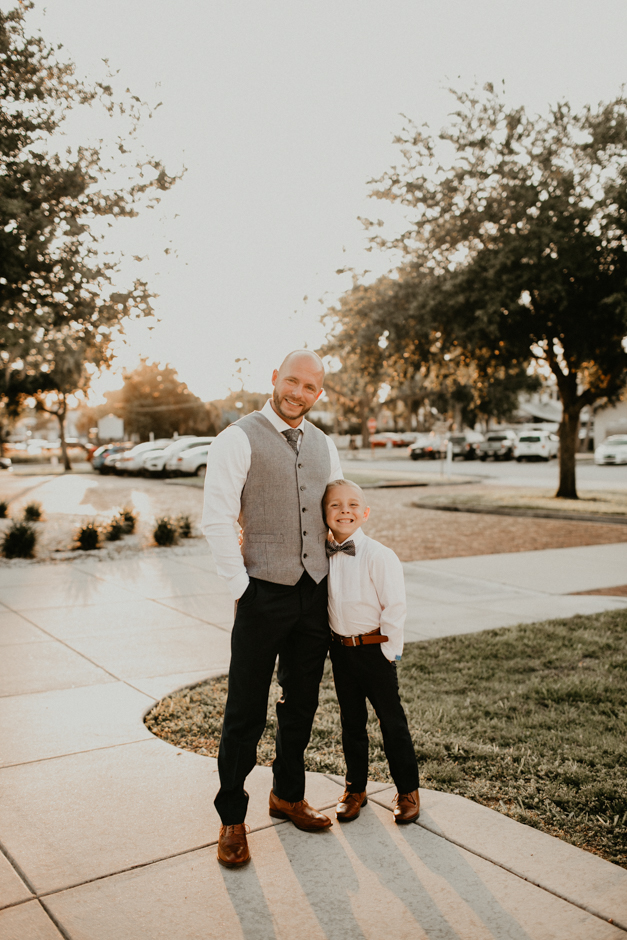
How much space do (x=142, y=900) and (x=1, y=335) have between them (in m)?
12.7

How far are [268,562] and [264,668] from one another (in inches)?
15.9

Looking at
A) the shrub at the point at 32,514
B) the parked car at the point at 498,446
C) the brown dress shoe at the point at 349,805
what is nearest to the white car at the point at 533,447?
the parked car at the point at 498,446

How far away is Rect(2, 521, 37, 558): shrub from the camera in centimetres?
1084

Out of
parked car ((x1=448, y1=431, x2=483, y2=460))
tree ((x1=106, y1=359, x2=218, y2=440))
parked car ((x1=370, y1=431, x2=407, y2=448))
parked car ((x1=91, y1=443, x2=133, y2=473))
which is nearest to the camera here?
parked car ((x1=91, y1=443, x2=133, y2=473))

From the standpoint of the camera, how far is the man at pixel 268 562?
294cm

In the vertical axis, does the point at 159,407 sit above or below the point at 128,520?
above

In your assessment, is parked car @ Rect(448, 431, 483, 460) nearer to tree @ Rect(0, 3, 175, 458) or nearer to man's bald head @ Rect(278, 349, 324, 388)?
tree @ Rect(0, 3, 175, 458)

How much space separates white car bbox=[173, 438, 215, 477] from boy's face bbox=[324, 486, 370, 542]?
26932mm

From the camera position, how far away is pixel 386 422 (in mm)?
119562

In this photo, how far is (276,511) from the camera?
3025 millimetres

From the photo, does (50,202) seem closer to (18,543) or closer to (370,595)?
(18,543)

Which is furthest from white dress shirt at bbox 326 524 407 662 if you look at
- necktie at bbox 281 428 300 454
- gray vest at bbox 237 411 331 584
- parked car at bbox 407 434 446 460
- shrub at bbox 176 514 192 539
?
parked car at bbox 407 434 446 460

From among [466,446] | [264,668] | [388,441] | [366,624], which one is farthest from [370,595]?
[388,441]

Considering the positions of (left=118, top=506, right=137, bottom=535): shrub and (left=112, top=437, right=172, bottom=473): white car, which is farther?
(left=112, top=437, right=172, bottom=473): white car
